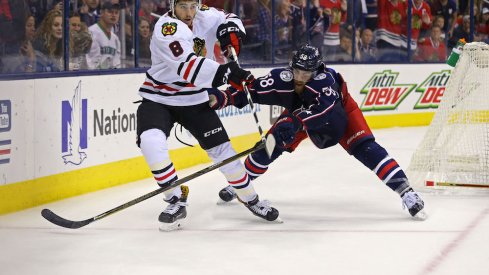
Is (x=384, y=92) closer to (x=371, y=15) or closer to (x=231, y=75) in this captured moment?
(x=371, y=15)

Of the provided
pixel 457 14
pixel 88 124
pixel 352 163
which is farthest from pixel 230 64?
pixel 457 14

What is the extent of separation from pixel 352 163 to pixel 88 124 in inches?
83.6

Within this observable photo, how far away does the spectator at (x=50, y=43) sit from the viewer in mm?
5270

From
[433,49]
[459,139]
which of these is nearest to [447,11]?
[433,49]

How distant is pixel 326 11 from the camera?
29.8ft

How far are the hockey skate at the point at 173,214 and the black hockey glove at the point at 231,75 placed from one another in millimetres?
670

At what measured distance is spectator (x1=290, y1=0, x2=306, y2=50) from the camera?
853 cm

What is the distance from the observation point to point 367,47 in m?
9.55

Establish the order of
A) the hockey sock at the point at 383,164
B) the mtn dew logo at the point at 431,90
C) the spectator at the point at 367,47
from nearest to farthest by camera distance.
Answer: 1. the hockey sock at the point at 383,164
2. the spectator at the point at 367,47
3. the mtn dew logo at the point at 431,90

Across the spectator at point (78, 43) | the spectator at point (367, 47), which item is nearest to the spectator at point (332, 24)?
the spectator at point (367, 47)

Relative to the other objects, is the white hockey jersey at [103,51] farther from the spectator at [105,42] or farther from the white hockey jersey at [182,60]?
the white hockey jersey at [182,60]

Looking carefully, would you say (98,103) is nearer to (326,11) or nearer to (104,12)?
(104,12)

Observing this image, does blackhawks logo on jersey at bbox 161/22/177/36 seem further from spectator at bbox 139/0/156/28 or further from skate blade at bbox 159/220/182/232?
spectator at bbox 139/0/156/28

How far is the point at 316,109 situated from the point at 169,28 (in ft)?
2.57
